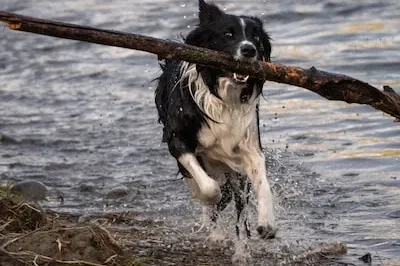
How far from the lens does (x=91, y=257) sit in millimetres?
5473

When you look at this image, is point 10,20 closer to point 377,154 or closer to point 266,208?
point 266,208

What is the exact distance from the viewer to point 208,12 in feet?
23.3

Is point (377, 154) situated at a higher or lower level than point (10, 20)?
lower

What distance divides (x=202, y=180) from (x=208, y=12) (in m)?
1.13

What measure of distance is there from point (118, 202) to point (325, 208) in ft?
5.31

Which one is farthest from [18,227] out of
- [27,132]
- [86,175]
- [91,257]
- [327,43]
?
[327,43]

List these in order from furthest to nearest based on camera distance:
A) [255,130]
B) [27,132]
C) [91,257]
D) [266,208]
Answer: [27,132]
[255,130]
[266,208]
[91,257]

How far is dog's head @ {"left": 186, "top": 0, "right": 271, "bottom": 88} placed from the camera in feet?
21.9

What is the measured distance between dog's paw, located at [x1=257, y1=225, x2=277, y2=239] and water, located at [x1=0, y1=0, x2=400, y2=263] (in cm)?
67

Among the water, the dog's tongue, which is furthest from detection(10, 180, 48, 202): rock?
the dog's tongue

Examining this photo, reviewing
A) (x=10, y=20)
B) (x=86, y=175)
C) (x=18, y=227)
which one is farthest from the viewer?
(x=86, y=175)

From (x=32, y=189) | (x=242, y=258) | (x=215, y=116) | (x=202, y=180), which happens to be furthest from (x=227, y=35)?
(x=32, y=189)

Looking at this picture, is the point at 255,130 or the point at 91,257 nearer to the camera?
the point at 91,257

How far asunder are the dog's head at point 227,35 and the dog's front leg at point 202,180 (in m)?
0.54
